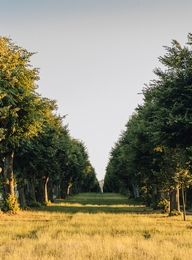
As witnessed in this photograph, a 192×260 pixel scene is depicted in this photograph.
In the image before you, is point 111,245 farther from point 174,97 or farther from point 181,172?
point 181,172

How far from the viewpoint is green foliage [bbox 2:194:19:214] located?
48.0 metres

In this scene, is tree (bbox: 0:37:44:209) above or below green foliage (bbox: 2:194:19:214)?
above

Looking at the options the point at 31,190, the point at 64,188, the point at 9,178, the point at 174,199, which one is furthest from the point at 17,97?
the point at 64,188

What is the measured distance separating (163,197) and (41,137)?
15375mm

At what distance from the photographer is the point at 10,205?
4841cm

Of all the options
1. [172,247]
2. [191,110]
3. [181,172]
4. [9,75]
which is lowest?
[172,247]

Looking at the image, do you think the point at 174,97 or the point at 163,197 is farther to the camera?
the point at 163,197

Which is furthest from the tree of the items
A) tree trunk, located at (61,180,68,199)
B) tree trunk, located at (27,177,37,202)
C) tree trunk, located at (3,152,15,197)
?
tree trunk, located at (61,180,68,199)

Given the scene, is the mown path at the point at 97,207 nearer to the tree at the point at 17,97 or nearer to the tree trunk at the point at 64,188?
the tree at the point at 17,97

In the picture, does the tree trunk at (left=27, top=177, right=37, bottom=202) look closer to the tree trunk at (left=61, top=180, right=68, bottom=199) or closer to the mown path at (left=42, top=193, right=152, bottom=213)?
the mown path at (left=42, top=193, right=152, bottom=213)

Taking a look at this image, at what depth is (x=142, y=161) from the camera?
58656mm

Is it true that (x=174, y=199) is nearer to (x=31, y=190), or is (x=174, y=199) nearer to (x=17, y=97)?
(x=17, y=97)

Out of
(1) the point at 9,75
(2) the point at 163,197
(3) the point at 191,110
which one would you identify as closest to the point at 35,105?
(1) the point at 9,75

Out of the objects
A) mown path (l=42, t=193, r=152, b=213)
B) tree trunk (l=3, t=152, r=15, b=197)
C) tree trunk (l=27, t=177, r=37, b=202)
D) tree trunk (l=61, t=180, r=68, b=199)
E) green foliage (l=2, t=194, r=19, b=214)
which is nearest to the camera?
green foliage (l=2, t=194, r=19, b=214)
